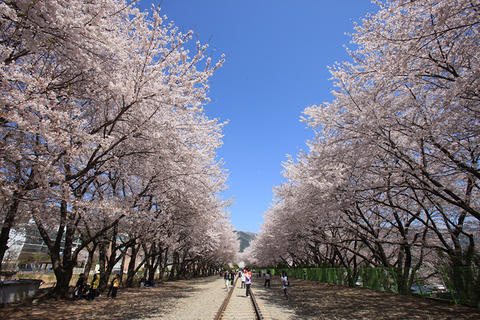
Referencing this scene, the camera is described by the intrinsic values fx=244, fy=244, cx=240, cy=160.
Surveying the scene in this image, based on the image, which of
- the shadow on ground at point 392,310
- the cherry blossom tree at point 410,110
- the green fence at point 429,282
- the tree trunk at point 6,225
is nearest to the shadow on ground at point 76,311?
the tree trunk at point 6,225

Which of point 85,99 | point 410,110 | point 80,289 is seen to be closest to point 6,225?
point 85,99

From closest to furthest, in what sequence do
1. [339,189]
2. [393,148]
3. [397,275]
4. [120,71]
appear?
[120,71]
[393,148]
[339,189]
[397,275]

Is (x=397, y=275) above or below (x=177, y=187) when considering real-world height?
below

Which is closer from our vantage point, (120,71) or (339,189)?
(120,71)

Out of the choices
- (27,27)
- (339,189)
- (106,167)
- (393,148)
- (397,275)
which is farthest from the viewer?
(397,275)

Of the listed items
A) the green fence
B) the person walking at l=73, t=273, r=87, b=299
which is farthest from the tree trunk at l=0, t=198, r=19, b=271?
the green fence

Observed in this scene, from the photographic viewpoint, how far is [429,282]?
41.2 feet

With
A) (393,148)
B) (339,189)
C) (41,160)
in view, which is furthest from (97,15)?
(339,189)

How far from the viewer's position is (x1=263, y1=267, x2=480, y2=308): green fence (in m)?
9.07

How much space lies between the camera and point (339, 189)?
11.0 m

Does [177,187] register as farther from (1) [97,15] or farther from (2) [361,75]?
(2) [361,75]

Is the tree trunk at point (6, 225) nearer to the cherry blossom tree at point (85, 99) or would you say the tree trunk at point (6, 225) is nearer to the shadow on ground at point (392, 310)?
the cherry blossom tree at point (85, 99)

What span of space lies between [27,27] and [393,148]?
10.1 metres

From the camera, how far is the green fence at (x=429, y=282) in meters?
9.07
